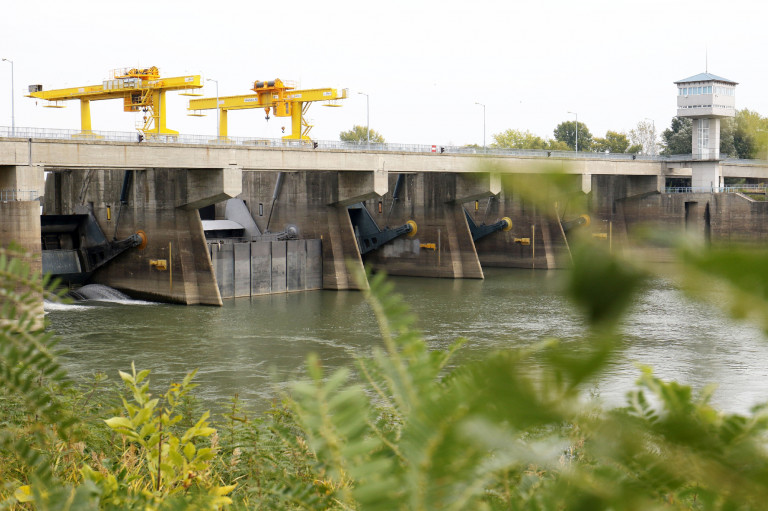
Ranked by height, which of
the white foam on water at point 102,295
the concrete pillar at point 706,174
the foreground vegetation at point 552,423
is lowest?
the white foam on water at point 102,295

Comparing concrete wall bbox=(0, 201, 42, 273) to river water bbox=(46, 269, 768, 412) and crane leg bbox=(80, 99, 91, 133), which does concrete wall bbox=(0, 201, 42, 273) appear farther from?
crane leg bbox=(80, 99, 91, 133)

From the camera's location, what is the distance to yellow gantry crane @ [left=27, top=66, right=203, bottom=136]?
39.3 metres

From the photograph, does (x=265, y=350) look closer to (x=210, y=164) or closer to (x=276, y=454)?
(x=210, y=164)

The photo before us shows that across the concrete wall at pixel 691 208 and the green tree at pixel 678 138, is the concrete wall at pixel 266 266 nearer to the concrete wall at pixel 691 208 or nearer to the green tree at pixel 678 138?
the concrete wall at pixel 691 208

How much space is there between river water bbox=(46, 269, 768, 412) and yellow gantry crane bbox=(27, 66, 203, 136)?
37.9 ft

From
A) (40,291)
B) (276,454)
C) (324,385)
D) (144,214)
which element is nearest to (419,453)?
(324,385)

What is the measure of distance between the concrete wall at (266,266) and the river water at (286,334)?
0.72 m

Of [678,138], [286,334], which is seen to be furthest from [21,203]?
[678,138]

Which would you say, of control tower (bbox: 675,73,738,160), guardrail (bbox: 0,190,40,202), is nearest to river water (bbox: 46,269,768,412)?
guardrail (bbox: 0,190,40,202)

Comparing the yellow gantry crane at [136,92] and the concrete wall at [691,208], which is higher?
the yellow gantry crane at [136,92]

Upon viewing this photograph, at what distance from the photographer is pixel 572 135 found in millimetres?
80125

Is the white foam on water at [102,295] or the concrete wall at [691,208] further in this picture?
the concrete wall at [691,208]

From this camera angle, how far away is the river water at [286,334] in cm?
1812

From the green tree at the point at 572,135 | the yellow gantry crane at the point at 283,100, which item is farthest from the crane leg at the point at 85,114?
the green tree at the point at 572,135
